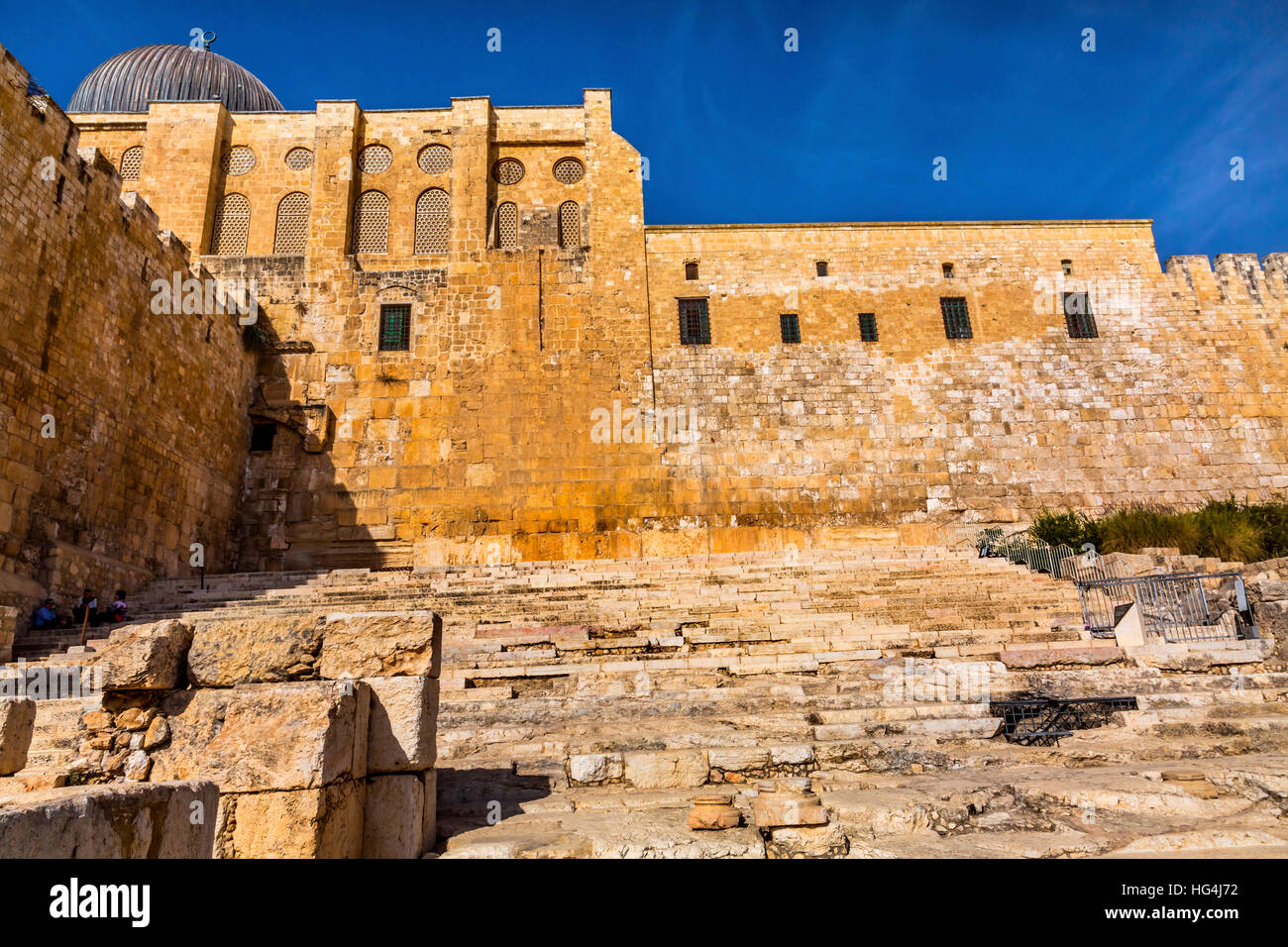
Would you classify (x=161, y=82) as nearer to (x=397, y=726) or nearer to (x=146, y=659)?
(x=146, y=659)

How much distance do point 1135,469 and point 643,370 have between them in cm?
1111

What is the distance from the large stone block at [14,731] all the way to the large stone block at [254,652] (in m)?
0.76

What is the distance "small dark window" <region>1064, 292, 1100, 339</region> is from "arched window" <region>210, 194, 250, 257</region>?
19423mm

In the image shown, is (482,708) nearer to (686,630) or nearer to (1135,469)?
(686,630)

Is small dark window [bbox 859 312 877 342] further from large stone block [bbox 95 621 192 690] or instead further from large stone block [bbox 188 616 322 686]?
large stone block [bbox 95 621 192 690]

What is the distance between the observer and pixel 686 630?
9.17 metres

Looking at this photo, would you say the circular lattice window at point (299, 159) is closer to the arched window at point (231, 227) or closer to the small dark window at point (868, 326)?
the arched window at point (231, 227)

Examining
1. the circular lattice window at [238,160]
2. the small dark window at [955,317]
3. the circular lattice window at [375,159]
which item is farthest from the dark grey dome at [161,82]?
the small dark window at [955,317]

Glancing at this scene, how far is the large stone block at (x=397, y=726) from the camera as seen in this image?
391cm

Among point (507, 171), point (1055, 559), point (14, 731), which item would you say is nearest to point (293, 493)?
point (507, 171)

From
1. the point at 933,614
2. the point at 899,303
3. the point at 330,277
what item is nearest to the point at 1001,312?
the point at 899,303

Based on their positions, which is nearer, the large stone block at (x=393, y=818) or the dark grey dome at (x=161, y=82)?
the large stone block at (x=393, y=818)

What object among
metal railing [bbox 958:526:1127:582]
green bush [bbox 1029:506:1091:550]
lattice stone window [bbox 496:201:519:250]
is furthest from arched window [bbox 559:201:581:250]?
green bush [bbox 1029:506:1091:550]

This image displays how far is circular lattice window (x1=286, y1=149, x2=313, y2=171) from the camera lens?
1853 cm
